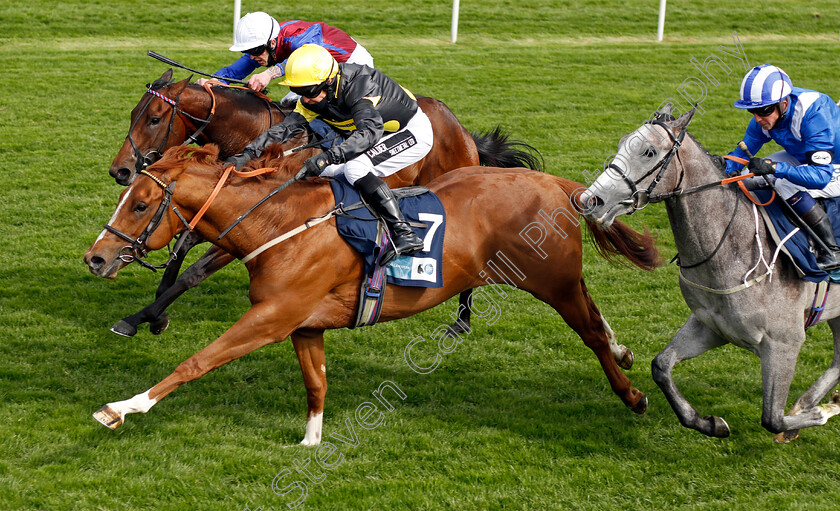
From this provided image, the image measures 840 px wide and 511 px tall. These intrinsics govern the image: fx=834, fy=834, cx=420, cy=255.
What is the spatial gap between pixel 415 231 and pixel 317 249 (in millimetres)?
585

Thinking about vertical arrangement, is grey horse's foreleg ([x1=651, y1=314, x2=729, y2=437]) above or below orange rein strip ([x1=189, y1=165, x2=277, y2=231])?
below

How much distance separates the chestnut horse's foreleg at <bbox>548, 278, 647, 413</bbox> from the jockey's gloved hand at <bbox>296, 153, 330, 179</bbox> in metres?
1.74

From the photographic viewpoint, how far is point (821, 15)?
1878 cm

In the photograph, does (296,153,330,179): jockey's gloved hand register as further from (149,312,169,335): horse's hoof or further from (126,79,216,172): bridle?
(149,312,169,335): horse's hoof

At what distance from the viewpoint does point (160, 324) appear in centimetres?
662

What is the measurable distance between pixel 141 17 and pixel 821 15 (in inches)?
579

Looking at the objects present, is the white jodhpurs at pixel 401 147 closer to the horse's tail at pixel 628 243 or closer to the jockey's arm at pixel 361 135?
the jockey's arm at pixel 361 135

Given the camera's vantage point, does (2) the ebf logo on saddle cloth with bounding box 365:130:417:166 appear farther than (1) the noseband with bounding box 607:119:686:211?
Yes

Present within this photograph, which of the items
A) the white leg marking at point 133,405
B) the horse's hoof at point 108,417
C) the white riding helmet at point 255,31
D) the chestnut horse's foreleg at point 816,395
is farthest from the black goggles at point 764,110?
the white riding helmet at point 255,31

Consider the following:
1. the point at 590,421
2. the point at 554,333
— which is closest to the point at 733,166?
the point at 590,421

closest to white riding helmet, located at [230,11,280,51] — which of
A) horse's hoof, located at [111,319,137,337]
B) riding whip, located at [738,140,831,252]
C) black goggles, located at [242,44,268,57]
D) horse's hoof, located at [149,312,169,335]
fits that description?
black goggles, located at [242,44,268,57]

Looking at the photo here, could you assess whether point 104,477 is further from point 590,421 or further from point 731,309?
point 731,309

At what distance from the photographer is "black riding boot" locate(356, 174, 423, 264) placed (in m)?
4.75

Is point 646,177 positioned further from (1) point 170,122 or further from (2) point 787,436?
(1) point 170,122
